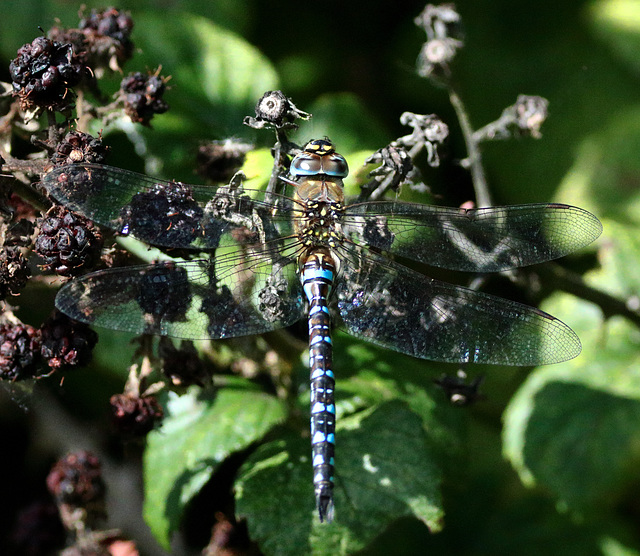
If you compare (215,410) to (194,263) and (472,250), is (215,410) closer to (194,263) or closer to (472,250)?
(194,263)

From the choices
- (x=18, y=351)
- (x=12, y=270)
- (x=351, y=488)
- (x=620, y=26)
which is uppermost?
(x=620, y=26)

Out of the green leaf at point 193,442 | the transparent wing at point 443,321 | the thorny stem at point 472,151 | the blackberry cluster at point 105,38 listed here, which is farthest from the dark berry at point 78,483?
the thorny stem at point 472,151

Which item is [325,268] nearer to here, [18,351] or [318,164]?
[318,164]

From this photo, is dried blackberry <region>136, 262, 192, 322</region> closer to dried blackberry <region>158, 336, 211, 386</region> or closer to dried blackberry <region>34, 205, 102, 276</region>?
dried blackberry <region>158, 336, 211, 386</region>

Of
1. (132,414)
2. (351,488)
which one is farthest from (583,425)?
(132,414)

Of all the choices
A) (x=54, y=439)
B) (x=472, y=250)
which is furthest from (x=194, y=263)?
(x=54, y=439)
